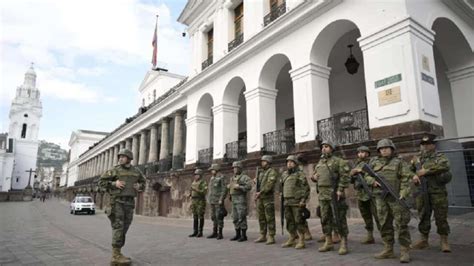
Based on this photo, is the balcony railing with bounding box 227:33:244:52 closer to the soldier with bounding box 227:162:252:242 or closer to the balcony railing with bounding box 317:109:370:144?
the balcony railing with bounding box 317:109:370:144

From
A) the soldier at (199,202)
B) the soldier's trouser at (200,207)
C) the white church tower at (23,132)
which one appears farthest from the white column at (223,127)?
the white church tower at (23,132)

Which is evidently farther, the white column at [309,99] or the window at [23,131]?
the window at [23,131]

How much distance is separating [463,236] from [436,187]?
1.39 m

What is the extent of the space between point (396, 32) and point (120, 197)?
7.89 meters

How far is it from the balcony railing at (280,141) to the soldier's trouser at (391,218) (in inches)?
262

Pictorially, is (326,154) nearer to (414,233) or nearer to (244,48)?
(414,233)

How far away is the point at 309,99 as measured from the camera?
10656mm

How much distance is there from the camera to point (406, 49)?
8.27 meters

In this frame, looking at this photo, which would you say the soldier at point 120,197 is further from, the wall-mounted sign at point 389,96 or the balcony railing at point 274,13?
the balcony railing at point 274,13

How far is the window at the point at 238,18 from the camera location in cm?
1565

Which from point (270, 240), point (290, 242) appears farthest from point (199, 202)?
point (290, 242)

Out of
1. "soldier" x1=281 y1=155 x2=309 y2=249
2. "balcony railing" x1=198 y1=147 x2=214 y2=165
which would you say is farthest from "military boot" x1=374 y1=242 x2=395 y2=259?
"balcony railing" x1=198 y1=147 x2=214 y2=165

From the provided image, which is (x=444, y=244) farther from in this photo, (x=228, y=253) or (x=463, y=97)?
(x=463, y=97)

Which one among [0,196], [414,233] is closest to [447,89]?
[414,233]
